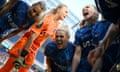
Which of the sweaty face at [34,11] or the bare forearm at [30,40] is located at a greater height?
the sweaty face at [34,11]

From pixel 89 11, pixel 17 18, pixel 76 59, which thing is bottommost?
pixel 76 59

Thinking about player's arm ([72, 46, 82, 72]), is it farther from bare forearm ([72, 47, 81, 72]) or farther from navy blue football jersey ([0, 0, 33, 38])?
navy blue football jersey ([0, 0, 33, 38])

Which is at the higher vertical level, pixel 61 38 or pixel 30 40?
pixel 61 38

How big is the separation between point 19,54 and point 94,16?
3.65 ft

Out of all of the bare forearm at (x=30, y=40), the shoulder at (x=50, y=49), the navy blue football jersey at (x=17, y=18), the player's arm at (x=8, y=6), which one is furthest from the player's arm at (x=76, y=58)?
the navy blue football jersey at (x=17, y=18)

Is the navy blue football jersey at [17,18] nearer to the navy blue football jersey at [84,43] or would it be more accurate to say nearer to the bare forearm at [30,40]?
the bare forearm at [30,40]

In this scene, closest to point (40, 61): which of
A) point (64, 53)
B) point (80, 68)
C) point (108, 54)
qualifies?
point (64, 53)

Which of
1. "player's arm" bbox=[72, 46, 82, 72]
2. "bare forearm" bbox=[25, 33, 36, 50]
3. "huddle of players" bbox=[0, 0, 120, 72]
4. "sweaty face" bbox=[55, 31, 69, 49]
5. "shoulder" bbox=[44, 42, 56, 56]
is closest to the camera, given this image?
"huddle of players" bbox=[0, 0, 120, 72]

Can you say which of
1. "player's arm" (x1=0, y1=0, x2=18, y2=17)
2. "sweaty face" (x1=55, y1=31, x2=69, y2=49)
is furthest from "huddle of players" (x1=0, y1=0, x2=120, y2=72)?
"player's arm" (x1=0, y1=0, x2=18, y2=17)

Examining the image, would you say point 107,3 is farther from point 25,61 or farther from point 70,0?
point 70,0

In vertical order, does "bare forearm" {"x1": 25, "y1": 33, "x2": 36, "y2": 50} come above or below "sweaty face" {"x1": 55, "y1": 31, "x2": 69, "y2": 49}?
below

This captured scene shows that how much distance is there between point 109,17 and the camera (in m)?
1.50

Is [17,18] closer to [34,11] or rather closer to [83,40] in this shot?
[34,11]

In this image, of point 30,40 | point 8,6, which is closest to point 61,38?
point 8,6
